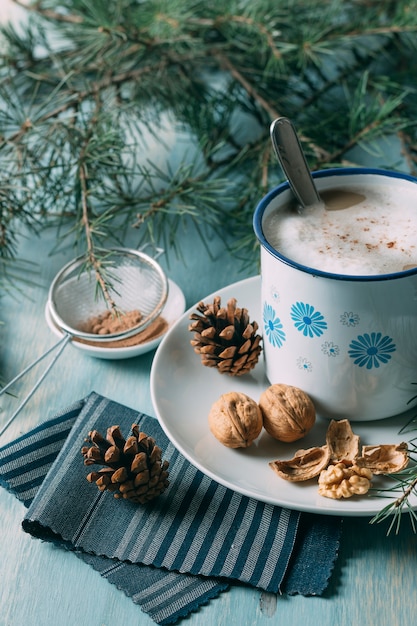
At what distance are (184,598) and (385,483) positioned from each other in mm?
194

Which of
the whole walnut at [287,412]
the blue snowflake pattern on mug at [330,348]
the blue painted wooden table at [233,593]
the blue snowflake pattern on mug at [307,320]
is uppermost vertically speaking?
the blue snowflake pattern on mug at [307,320]

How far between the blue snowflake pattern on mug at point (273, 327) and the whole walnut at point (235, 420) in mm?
60

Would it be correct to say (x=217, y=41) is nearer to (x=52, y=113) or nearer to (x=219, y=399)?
(x=52, y=113)

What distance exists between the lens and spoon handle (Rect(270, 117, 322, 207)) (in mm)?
699

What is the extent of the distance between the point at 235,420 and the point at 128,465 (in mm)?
103

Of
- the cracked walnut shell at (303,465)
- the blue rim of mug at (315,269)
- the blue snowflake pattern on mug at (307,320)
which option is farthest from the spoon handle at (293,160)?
the cracked walnut shell at (303,465)

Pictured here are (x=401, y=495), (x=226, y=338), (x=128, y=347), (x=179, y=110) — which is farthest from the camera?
Answer: (x=179, y=110)

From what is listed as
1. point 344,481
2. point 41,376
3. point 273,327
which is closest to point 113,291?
point 41,376

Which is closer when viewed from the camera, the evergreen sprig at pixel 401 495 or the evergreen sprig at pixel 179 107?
the evergreen sprig at pixel 401 495

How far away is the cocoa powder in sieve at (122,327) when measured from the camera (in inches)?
34.6

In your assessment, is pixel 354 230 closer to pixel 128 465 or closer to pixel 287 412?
pixel 287 412

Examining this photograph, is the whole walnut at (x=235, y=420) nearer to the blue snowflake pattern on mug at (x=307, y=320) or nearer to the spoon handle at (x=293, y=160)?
the blue snowflake pattern on mug at (x=307, y=320)

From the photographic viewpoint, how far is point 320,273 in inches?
24.0

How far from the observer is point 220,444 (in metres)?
0.69
